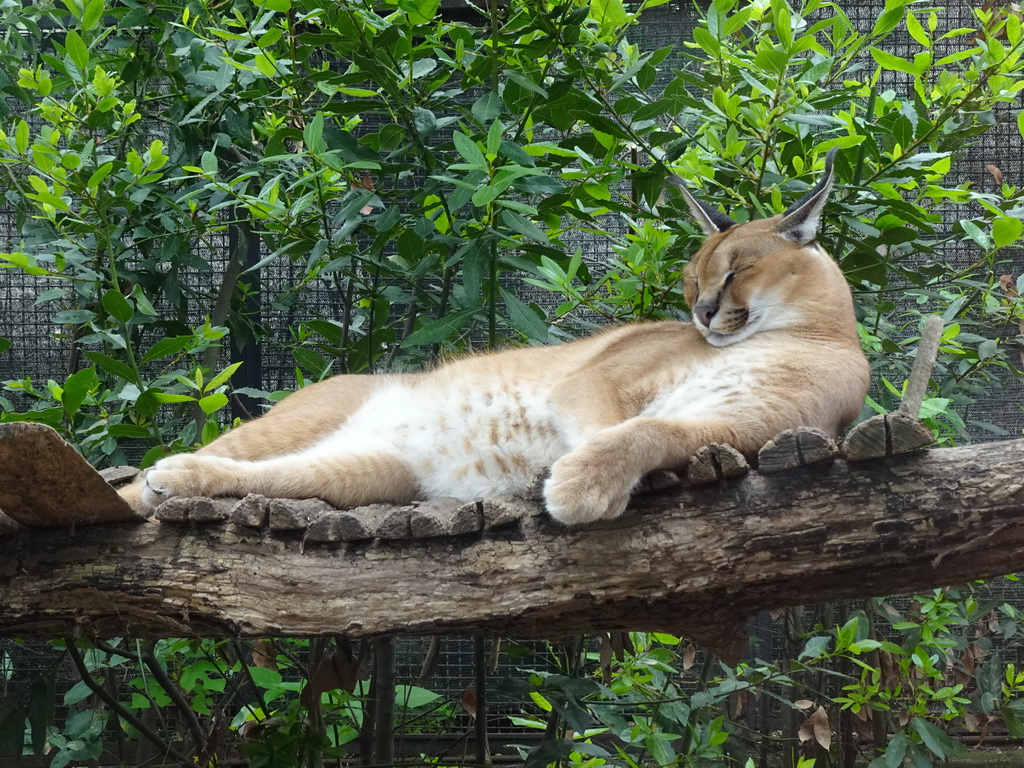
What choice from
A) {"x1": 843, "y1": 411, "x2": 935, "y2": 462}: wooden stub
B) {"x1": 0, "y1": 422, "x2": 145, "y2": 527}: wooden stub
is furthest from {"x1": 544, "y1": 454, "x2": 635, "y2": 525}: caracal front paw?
{"x1": 0, "y1": 422, "x2": 145, "y2": 527}: wooden stub

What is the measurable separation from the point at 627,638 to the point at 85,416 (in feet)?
7.43

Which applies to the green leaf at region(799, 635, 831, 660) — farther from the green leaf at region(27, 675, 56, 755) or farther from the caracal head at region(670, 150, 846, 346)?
the green leaf at region(27, 675, 56, 755)

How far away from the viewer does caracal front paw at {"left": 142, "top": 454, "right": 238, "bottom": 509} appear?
2.62 m

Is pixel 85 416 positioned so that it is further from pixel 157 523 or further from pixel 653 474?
pixel 653 474

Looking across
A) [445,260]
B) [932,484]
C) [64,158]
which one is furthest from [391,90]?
[932,484]

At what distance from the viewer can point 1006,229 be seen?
2.97 meters

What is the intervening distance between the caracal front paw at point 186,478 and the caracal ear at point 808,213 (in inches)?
70.6

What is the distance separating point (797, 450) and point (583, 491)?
0.49 m

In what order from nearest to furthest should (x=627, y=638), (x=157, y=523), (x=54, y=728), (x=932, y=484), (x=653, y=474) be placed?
(x=932, y=484) → (x=653, y=474) → (x=157, y=523) → (x=627, y=638) → (x=54, y=728)

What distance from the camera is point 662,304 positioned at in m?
3.62

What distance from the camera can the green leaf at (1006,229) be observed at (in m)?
2.96

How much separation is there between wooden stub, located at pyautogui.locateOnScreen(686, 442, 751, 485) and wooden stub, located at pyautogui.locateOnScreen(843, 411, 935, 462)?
24 centimetres

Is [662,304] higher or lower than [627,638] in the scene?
higher

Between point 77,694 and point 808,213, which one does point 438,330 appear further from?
point 77,694
